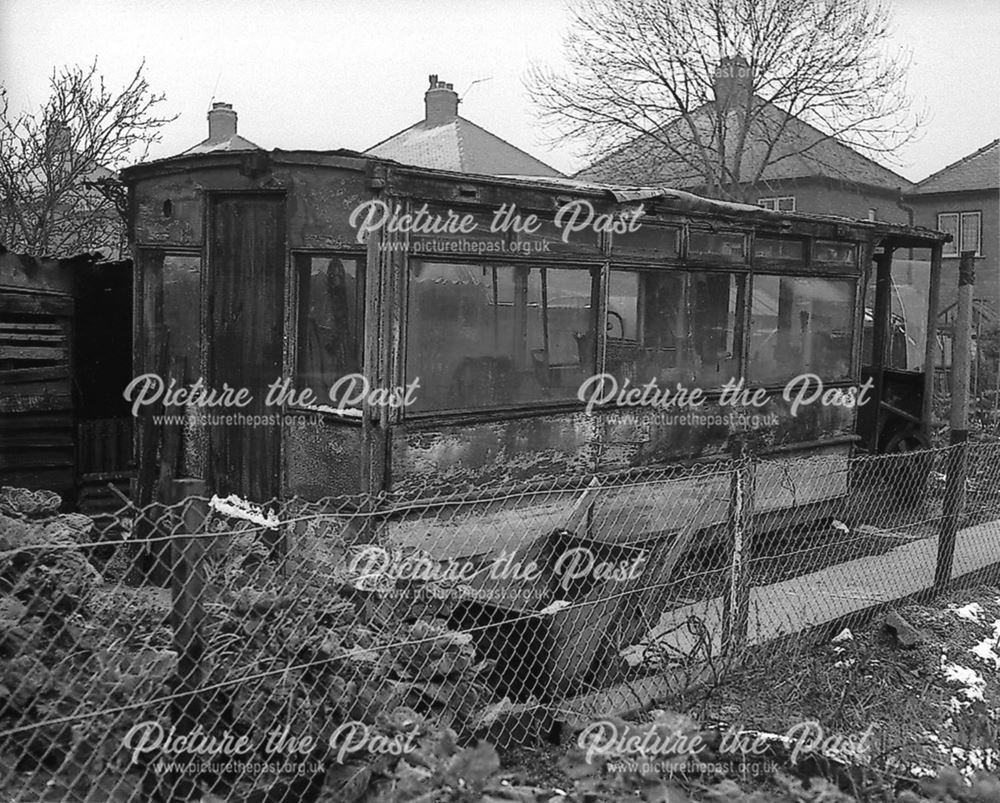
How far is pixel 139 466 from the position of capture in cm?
776

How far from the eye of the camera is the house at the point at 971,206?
32.1 m

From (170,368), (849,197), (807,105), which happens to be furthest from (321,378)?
(849,197)

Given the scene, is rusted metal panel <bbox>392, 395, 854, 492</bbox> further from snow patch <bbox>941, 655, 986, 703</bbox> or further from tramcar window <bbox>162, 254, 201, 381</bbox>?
snow patch <bbox>941, 655, 986, 703</bbox>

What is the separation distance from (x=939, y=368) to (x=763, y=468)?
9.95 metres

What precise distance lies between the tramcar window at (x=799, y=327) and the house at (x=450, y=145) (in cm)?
1550

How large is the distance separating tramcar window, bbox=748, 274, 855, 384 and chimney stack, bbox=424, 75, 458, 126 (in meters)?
20.5

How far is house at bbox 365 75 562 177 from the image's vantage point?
2558cm

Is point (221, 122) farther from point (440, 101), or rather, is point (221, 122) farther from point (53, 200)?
point (53, 200)

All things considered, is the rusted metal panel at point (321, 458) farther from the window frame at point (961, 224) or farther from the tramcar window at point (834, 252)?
the window frame at point (961, 224)

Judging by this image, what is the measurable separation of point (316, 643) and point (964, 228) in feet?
112

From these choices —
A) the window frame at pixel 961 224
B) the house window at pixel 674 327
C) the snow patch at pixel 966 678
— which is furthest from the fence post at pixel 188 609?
the window frame at pixel 961 224

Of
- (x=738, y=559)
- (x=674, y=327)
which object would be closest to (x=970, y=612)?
(x=738, y=559)

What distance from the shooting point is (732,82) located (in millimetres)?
23781

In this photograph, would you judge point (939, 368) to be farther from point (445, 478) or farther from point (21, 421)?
point (21, 421)
